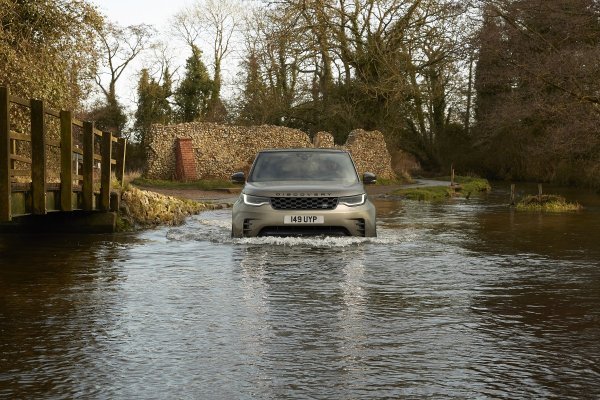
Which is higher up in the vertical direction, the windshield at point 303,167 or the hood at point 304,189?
the windshield at point 303,167

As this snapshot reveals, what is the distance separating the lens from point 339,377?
6.14 metres

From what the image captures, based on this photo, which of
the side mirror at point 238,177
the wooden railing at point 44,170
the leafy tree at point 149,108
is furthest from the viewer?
the leafy tree at point 149,108

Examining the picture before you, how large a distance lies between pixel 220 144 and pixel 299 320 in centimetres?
4122

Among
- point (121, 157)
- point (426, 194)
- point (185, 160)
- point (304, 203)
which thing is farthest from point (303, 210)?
point (185, 160)

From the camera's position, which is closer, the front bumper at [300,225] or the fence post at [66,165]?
the front bumper at [300,225]

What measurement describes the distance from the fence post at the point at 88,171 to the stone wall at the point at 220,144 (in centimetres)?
3000

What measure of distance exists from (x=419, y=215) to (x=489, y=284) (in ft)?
46.4

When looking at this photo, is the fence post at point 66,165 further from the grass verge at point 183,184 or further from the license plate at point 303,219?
the grass verge at point 183,184

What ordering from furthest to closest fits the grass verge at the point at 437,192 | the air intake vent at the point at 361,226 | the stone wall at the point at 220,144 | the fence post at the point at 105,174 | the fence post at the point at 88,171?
the stone wall at the point at 220,144 < the grass verge at the point at 437,192 < the fence post at the point at 105,174 < the fence post at the point at 88,171 < the air intake vent at the point at 361,226

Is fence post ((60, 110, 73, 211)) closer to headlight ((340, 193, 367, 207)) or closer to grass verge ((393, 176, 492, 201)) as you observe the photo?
headlight ((340, 193, 367, 207))

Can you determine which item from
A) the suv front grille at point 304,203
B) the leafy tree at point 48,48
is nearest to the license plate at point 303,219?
the suv front grille at point 304,203

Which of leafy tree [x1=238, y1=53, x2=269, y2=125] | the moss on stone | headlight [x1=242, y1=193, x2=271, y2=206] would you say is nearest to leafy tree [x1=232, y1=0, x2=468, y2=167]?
leafy tree [x1=238, y1=53, x2=269, y2=125]

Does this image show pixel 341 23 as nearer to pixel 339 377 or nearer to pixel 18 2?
pixel 18 2

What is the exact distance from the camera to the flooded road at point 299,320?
19.7 feet
